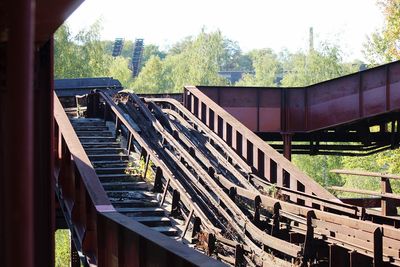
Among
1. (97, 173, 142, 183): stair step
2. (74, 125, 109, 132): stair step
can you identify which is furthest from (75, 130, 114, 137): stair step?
(97, 173, 142, 183): stair step

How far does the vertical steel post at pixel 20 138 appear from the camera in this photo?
2.76 m

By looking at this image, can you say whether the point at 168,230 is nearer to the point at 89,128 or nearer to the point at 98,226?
the point at 98,226

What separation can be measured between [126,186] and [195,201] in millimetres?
1609

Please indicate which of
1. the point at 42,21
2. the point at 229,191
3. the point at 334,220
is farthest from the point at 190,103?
the point at 42,21

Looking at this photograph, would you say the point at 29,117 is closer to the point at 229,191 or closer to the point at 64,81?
the point at 229,191

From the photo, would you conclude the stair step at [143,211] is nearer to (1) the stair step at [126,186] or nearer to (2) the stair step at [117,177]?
(1) the stair step at [126,186]

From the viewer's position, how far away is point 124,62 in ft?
267

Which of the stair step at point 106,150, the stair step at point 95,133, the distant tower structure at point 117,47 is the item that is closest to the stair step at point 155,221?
the stair step at point 106,150

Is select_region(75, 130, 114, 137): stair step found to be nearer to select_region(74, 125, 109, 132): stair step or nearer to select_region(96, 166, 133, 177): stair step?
select_region(74, 125, 109, 132): stair step

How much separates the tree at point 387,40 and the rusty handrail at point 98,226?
24.9 meters

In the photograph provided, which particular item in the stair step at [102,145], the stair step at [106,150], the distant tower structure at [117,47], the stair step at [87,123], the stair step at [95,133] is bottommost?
the stair step at [106,150]

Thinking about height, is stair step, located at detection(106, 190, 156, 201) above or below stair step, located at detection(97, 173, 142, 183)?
below

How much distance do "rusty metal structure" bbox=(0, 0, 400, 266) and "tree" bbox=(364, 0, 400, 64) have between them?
1478 cm

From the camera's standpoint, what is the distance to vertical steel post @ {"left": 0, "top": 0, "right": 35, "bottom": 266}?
276cm
